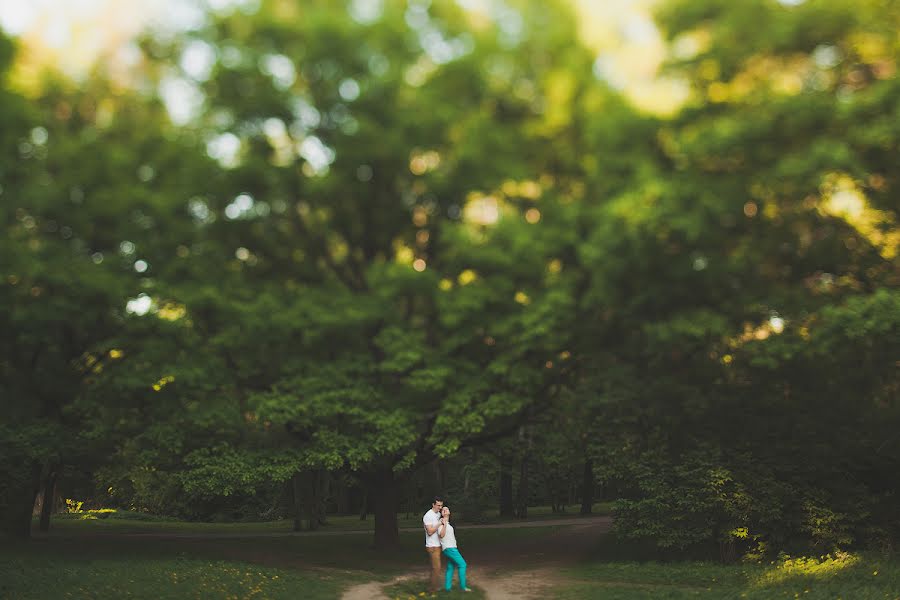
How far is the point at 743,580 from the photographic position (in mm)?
15789

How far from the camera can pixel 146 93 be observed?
18.9 m

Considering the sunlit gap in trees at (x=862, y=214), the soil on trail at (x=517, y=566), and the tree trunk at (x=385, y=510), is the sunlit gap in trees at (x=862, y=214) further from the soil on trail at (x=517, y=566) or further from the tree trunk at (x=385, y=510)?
the tree trunk at (x=385, y=510)

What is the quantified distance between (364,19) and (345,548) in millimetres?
15490

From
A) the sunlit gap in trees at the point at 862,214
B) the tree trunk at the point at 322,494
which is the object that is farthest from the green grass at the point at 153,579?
the tree trunk at the point at 322,494

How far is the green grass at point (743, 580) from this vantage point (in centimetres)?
1373

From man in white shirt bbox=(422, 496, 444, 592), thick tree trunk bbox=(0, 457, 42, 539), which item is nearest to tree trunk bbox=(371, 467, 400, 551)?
man in white shirt bbox=(422, 496, 444, 592)

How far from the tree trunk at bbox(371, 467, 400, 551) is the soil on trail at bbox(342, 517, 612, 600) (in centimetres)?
191

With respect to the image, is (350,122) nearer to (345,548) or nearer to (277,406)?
(277,406)

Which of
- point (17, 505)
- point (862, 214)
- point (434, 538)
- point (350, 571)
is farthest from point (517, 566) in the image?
point (17, 505)

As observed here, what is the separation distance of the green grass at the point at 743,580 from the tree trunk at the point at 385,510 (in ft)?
17.9

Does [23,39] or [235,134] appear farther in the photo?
[235,134]

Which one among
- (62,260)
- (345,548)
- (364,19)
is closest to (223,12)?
(364,19)

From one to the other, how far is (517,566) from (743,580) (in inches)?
239

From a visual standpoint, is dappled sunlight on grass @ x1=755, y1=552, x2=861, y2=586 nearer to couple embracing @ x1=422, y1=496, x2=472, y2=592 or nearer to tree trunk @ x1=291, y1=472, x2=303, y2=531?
couple embracing @ x1=422, y1=496, x2=472, y2=592
